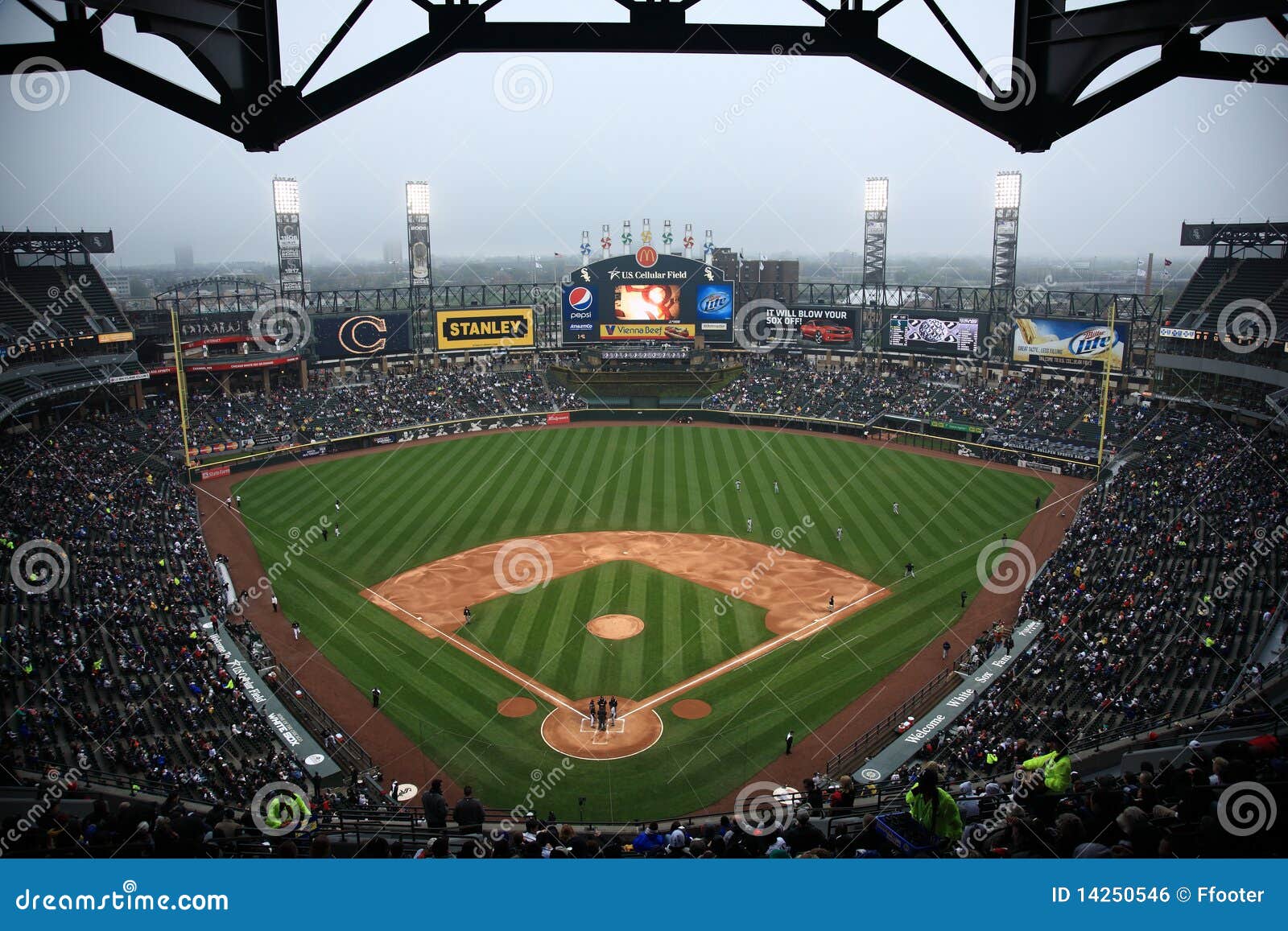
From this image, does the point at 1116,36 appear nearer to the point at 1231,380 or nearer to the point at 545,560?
the point at 545,560

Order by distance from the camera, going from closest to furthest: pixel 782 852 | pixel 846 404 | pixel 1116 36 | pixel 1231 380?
1. pixel 1116 36
2. pixel 782 852
3. pixel 1231 380
4. pixel 846 404

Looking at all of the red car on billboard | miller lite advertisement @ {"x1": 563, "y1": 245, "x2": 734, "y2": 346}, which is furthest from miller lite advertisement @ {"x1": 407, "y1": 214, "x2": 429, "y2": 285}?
the red car on billboard

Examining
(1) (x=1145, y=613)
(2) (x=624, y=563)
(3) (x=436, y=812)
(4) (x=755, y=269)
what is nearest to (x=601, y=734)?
(2) (x=624, y=563)

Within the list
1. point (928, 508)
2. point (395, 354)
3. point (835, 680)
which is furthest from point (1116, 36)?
point (395, 354)

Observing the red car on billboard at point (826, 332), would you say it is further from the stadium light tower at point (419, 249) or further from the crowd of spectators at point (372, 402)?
the stadium light tower at point (419, 249)

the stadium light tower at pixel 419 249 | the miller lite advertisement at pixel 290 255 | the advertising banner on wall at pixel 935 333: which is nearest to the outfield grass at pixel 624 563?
the advertising banner on wall at pixel 935 333

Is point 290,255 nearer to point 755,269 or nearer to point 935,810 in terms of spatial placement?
point 755,269

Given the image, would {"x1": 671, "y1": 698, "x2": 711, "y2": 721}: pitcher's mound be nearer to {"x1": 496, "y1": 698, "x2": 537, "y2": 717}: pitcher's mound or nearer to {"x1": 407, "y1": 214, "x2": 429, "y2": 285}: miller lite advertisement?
{"x1": 496, "y1": 698, "x2": 537, "y2": 717}: pitcher's mound

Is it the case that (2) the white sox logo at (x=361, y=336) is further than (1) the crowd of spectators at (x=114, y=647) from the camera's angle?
Yes
